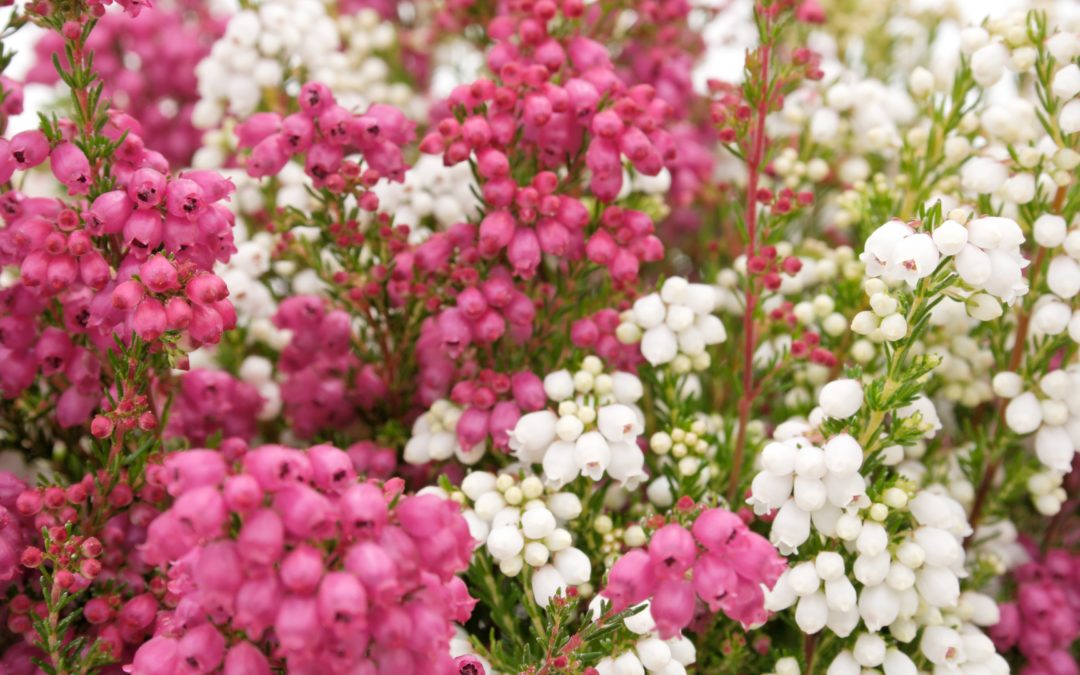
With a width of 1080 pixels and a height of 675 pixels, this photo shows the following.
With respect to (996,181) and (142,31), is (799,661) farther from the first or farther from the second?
(142,31)

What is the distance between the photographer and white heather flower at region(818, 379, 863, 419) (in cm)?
133

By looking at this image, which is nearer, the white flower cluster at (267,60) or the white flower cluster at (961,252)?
the white flower cluster at (961,252)

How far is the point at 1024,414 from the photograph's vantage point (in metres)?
1.54

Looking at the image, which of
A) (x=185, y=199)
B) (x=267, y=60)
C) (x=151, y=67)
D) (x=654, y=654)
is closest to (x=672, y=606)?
(x=654, y=654)

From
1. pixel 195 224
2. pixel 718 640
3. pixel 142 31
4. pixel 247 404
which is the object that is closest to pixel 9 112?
pixel 195 224

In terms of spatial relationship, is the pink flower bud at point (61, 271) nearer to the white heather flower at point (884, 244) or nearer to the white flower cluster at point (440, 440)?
the white flower cluster at point (440, 440)

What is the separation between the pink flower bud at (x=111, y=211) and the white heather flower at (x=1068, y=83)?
1.23m

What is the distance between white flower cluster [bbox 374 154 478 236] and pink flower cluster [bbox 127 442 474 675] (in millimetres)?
813

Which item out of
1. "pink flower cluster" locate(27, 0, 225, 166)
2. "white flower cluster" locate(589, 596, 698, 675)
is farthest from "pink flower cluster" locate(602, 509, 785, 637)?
"pink flower cluster" locate(27, 0, 225, 166)

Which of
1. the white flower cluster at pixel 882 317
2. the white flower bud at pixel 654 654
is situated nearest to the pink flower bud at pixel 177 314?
the white flower bud at pixel 654 654

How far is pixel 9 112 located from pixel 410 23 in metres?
1.34

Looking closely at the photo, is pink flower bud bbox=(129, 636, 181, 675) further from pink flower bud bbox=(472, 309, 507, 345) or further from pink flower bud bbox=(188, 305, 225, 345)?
pink flower bud bbox=(472, 309, 507, 345)

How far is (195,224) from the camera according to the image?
1.31 metres

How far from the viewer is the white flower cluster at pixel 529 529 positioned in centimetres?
138
